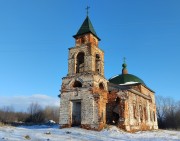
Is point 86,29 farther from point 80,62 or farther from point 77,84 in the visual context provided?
point 77,84

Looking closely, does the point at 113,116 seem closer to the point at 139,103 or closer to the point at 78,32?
the point at 139,103

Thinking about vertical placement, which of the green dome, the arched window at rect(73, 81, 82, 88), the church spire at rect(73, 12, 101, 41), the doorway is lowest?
the doorway

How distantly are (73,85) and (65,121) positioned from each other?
304 centimetres

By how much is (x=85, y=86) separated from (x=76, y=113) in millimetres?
2449

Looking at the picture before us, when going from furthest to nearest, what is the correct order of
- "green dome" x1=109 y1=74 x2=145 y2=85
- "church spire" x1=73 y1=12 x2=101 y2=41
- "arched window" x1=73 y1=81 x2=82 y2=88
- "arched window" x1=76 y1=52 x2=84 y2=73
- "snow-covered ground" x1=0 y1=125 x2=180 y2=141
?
"green dome" x1=109 y1=74 x2=145 y2=85 < "church spire" x1=73 y1=12 x2=101 y2=41 < "arched window" x1=76 y1=52 x2=84 y2=73 < "arched window" x1=73 y1=81 x2=82 y2=88 < "snow-covered ground" x1=0 y1=125 x2=180 y2=141

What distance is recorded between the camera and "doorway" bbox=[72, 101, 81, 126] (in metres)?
18.3

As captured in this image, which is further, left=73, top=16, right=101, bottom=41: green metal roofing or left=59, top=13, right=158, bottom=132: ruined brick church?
left=73, top=16, right=101, bottom=41: green metal roofing

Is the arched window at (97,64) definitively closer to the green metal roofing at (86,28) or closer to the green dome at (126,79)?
the green metal roofing at (86,28)

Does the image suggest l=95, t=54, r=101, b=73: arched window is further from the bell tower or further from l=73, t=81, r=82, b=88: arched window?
l=73, t=81, r=82, b=88: arched window

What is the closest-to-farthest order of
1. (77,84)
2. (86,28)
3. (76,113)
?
1. (76,113)
2. (77,84)
3. (86,28)

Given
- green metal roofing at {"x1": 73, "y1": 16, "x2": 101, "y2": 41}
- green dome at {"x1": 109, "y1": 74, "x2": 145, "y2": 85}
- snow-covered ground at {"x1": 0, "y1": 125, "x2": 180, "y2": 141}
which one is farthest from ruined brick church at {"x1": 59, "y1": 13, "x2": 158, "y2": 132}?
green dome at {"x1": 109, "y1": 74, "x2": 145, "y2": 85}

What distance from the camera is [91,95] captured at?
58.3ft

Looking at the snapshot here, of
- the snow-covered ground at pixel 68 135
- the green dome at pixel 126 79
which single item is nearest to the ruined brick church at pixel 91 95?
the snow-covered ground at pixel 68 135

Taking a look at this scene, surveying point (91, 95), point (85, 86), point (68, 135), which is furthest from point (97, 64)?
point (68, 135)
